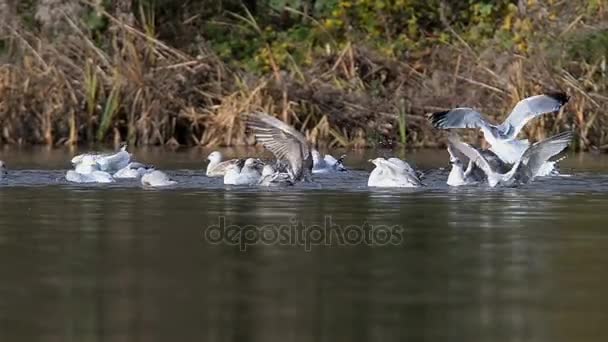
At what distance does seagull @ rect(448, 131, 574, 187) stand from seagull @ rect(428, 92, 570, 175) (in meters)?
0.50

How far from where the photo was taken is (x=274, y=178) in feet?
53.4

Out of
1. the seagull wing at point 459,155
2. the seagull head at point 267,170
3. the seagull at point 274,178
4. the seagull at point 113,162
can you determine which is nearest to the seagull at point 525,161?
the seagull wing at point 459,155

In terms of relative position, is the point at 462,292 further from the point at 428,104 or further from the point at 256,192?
the point at 428,104

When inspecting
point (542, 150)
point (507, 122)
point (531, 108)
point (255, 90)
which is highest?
point (255, 90)

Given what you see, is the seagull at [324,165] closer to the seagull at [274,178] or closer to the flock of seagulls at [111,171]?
the seagull at [274,178]

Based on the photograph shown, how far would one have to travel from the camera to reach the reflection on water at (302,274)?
25.1 ft

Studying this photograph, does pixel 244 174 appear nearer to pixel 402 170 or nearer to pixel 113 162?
pixel 402 170

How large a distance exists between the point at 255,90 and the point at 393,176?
8774 mm

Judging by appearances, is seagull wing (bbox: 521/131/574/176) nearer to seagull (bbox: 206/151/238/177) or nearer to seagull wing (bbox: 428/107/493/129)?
seagull wing (bbox: 428/107/493/129)

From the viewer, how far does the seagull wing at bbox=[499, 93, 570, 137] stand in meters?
17.2

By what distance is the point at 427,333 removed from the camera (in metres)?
7.45

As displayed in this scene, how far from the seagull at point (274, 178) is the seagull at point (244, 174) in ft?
0.33

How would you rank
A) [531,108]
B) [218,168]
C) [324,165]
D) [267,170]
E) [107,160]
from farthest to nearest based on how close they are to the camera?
[324,165] → [107,160] → [218,168] → [531,108] → [267,170]

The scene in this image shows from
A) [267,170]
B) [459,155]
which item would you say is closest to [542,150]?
[459,155]
